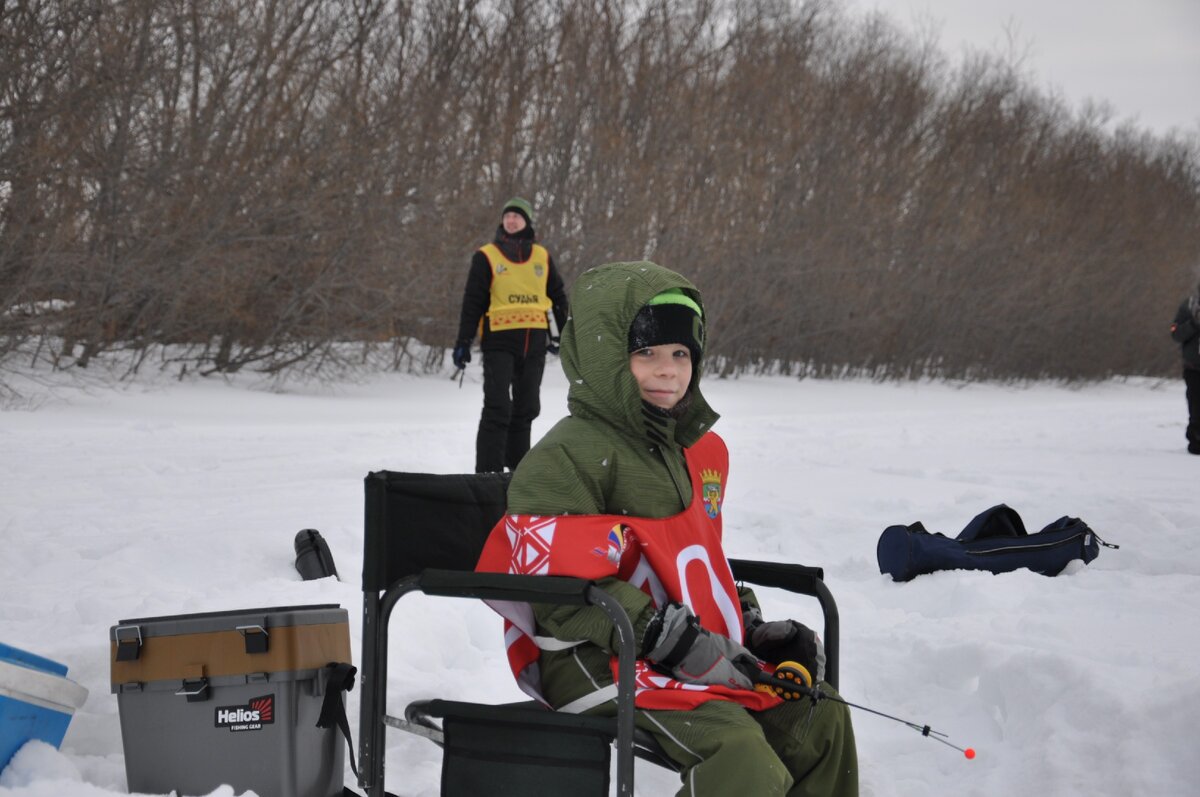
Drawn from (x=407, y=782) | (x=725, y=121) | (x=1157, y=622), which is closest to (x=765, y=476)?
(x=1157, y=622)

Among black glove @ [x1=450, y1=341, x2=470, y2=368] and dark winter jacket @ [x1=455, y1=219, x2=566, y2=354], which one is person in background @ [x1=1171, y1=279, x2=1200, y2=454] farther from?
black glove @ [x1=450, y1=341, x2=470, y2=368]

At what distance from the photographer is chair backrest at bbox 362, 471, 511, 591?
253 cm

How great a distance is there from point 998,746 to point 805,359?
25244 millimetres

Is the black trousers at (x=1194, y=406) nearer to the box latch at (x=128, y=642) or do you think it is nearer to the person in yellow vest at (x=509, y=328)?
the person in yellow vest at (x=509, y=328)

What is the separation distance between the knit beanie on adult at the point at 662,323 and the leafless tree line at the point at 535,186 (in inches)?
435

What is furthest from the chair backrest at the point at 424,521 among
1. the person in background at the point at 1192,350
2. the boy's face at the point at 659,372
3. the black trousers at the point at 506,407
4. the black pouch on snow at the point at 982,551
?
the person in background at the point at 1192,350

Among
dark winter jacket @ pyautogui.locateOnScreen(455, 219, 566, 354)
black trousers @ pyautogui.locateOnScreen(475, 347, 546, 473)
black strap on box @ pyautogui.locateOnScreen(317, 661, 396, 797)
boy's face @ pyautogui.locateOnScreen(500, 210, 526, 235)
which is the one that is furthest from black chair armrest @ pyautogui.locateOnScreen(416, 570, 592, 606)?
boy's face @ pyautogui.locateOnScreen(500, 210, 526, 235)

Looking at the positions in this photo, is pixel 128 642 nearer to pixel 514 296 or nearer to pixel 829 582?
pixel 829 582

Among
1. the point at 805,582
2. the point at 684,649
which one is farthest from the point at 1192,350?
the point at 684,649

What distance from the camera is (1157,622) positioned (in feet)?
14.4

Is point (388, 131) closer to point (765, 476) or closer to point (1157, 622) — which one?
point (765, 476)

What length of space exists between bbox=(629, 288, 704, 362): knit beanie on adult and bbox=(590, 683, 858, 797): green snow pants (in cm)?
85

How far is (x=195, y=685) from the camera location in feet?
8.72

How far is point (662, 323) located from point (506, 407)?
5.01 m
